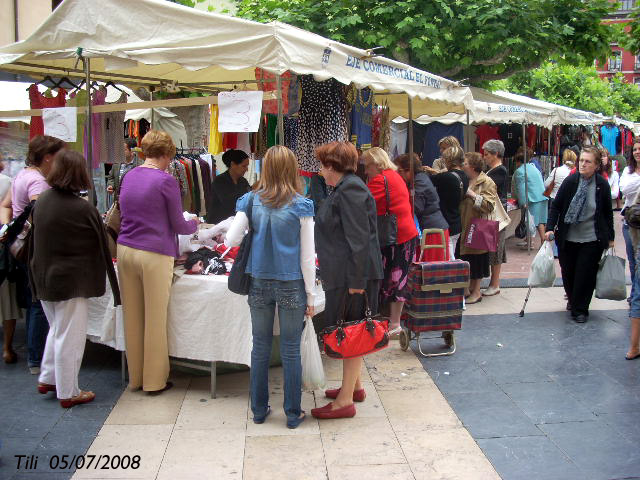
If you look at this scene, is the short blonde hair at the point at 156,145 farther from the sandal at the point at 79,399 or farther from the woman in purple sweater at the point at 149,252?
the sandal at the point at 79,399

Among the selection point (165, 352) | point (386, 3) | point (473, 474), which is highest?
point (386, 3)

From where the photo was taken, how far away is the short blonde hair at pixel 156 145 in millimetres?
4695

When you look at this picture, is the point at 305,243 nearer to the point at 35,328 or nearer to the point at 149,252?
the point at 149,252

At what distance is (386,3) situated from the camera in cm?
1334

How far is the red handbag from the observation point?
14.2ft

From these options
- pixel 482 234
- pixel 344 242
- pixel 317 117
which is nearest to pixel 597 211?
pixel 482 234

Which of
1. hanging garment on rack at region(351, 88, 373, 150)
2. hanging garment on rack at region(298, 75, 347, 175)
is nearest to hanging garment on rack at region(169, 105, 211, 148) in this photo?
hanging garment on rack at region(351, 88, 373, 150)

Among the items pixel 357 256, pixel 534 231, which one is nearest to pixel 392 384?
pixel 357 256

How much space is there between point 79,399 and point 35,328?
3.03ft

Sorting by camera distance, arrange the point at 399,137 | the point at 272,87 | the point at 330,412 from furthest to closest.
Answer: the point at 399,137 → the point at 272,87 → the point at 330,412

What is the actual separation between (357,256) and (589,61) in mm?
12167

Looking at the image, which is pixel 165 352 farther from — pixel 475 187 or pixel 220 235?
pixel 475 187

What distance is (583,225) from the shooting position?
6.82m

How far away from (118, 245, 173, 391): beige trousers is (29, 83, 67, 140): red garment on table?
2.71 metres
